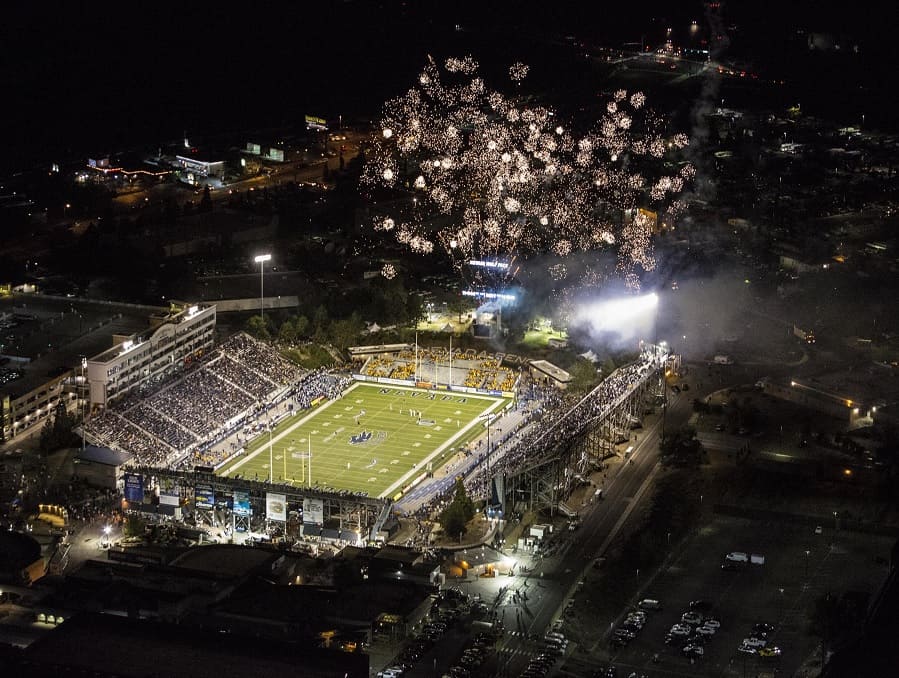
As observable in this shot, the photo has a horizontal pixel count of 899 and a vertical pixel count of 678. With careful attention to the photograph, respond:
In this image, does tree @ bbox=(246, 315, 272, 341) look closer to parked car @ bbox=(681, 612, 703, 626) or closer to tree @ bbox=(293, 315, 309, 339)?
tree @ bbox=(293, 315, 309, 339)

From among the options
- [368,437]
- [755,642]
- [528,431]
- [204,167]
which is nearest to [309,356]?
[368,437]

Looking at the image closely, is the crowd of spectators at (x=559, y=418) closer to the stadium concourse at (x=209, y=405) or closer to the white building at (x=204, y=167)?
the stadium concourse at (x=209, y=405)

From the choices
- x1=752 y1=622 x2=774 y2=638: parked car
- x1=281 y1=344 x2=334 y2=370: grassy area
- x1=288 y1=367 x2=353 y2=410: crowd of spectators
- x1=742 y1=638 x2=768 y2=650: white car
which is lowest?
x1=752 y1=622 x2=774 y2=638: parked car

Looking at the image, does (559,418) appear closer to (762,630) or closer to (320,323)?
(320,323)

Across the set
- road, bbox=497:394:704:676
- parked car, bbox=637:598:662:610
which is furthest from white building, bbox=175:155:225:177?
parked car, bbox=637:598:662:610

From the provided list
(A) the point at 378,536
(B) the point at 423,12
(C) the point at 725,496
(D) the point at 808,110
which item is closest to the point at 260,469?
(A) the point at 378,536

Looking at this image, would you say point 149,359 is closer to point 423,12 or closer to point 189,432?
point 189,432

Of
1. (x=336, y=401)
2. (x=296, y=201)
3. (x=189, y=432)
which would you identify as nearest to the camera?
(x=189, y=432)
